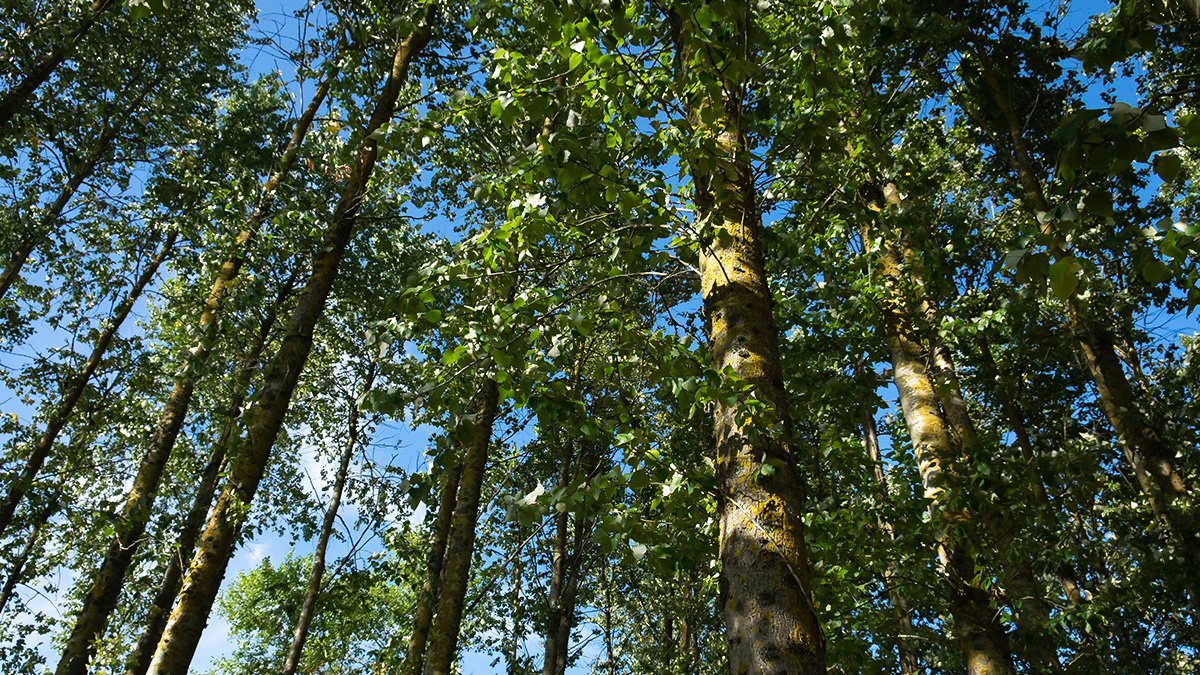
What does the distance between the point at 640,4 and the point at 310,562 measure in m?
35.2

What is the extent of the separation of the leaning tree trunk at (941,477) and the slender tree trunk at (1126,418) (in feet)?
6.64

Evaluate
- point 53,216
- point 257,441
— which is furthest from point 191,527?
point 53,216

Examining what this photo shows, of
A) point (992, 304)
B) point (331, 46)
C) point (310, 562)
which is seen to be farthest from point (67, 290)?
point (310, 562)

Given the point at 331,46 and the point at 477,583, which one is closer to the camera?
the point at 331,46

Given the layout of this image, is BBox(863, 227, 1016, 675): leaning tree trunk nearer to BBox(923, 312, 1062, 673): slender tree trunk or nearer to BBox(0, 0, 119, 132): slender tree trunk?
BBox(923, 312, 1062, 673): slender tree trunk

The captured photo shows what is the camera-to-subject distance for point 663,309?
506 centimetres

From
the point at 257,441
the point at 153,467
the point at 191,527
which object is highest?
the point at 153,467

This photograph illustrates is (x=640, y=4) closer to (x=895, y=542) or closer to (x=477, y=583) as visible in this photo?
(x=895, y=542)

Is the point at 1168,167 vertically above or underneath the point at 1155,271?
above

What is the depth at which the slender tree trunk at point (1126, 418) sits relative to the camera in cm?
808

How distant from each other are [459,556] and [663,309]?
16.2 feet

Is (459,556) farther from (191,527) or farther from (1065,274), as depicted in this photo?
(1065,274)

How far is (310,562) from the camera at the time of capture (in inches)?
1325

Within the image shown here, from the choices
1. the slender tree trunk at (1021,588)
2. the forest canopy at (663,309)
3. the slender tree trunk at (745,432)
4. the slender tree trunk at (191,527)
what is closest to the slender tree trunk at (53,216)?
the forest canopy at (663,309)
